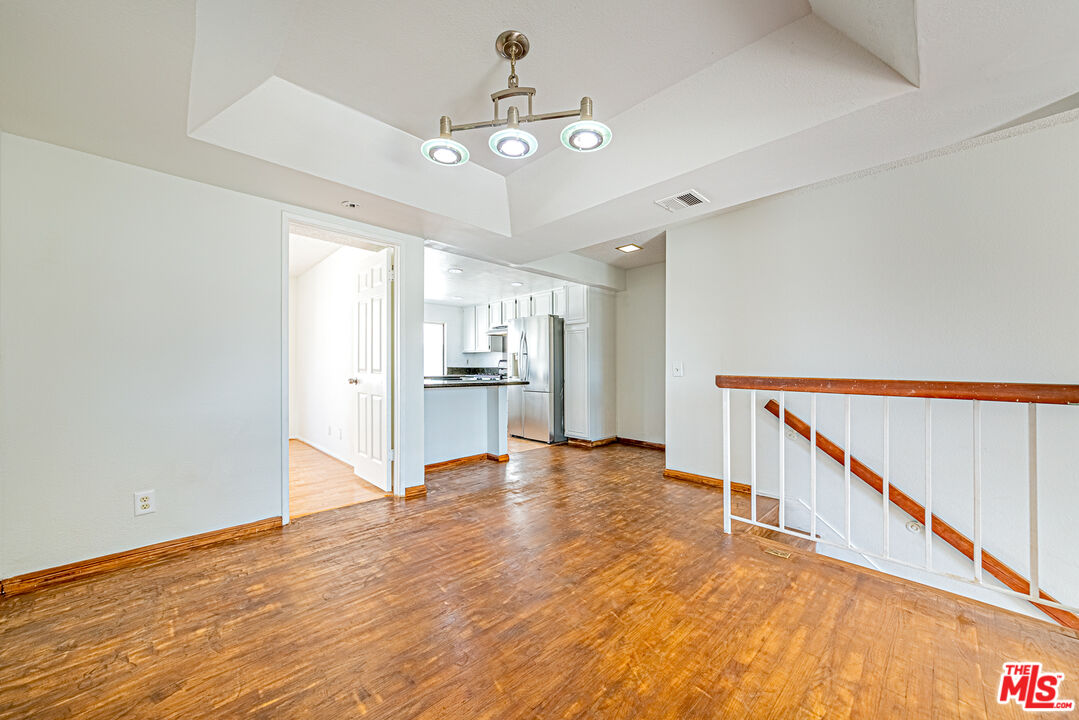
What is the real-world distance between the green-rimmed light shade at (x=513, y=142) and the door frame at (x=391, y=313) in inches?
70.7

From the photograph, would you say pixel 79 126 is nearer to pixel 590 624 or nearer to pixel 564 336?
pixel 590 624

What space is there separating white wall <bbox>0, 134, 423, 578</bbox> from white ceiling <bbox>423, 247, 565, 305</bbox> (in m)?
1.87

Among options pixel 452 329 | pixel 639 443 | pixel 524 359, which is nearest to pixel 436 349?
pixel 452 329

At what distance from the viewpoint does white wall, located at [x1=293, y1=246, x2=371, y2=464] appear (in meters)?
4.34

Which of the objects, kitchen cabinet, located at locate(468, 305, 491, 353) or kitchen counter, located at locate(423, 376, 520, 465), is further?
kitchen cabinet, located at locate(468, 305, 491, 353)

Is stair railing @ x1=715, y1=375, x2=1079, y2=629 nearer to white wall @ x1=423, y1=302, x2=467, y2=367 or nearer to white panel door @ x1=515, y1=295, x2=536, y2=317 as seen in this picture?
white panel door @ x1=515, y1=295, x2=536, y2=317

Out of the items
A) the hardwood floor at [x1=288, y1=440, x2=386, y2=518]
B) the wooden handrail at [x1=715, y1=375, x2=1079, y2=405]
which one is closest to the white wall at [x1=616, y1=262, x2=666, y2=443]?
the wooden handrail at [x1=715, y1=375, x2=1079, y2=405]

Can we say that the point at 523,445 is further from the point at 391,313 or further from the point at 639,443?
the point at 391,313

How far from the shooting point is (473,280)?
5855 mm
